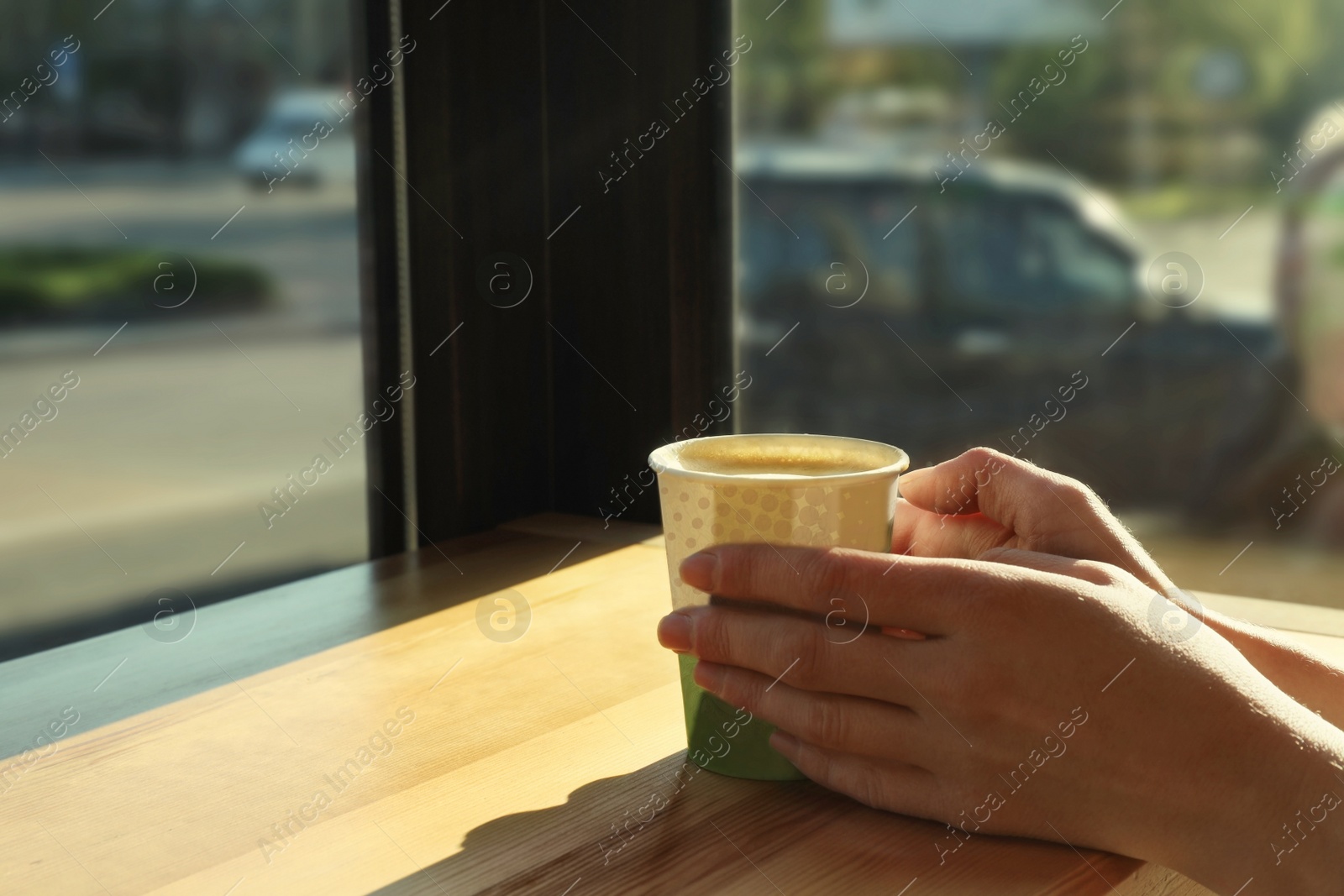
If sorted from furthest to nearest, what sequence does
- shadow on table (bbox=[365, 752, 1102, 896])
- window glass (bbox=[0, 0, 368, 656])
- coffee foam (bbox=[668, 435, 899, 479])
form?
window glass (bbox=[0, 0, 368, 656]) → coffee foam (bbox=[668, 435, 899, 479]) → shadow on table (bbox=[365, 752, 1102, 896])

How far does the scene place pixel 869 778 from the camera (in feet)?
1.88

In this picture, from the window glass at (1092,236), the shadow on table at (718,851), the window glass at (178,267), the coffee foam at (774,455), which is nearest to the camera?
the shadow on table at (718,851)

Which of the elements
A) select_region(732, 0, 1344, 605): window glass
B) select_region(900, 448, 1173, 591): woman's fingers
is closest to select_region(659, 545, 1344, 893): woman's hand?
select_region(900, 448, 1173, 591): woman's fingers

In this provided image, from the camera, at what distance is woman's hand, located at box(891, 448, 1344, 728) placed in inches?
26.4

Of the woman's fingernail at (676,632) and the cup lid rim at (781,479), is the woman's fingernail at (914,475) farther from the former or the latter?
the woman's fingernail at (676,632)

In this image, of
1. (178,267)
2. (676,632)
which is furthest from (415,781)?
(178,267)

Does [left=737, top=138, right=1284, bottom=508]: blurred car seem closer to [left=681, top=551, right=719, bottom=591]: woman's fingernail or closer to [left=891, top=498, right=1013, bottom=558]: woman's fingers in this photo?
[left=891, top=498, right=1013, bottom=558]: woman's fingers

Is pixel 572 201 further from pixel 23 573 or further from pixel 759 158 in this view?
pixel 23 573

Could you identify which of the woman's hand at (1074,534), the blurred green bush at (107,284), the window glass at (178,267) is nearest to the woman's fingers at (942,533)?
the woman's hand at (1074,534)

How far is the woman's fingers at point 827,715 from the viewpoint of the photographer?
0.55m

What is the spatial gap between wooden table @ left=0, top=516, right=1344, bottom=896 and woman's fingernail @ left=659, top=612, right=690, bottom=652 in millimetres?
80

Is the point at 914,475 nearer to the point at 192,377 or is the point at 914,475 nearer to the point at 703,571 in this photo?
the point at 703,571

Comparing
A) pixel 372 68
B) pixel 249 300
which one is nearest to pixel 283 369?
pixel 249 300

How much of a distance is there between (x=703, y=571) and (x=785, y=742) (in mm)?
103
